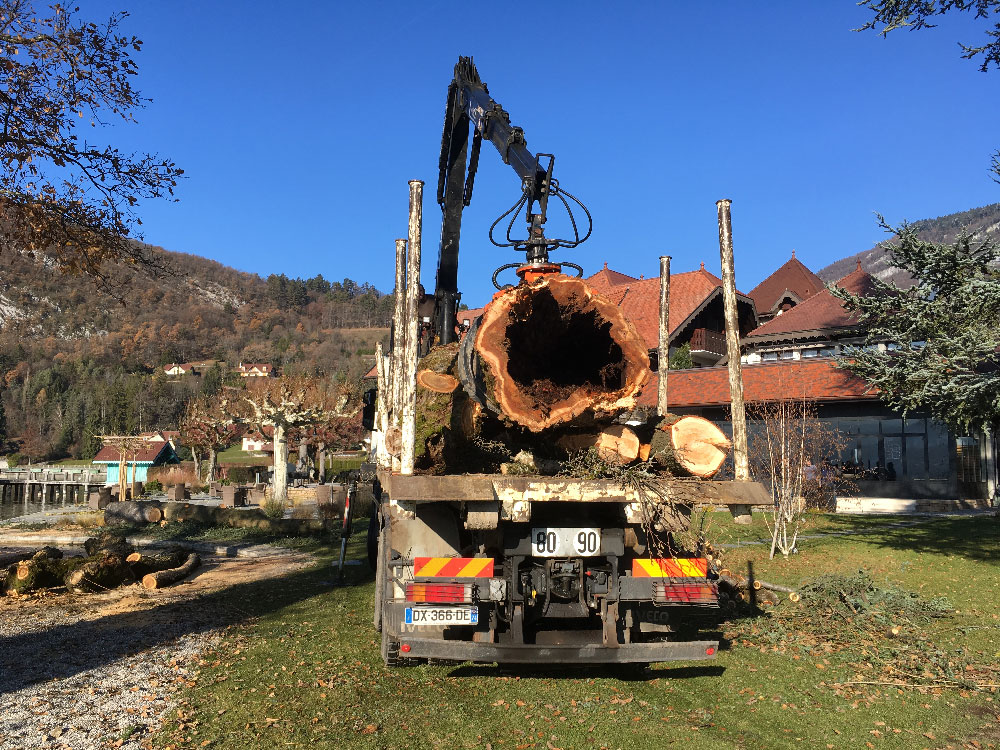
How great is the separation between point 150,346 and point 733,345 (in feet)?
516

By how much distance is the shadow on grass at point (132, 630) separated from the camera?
21.7ft

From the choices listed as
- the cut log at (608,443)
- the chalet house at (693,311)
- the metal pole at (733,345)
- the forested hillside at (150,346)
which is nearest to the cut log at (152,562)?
the cut log at (608,443)

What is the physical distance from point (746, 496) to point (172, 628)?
21.0 feet

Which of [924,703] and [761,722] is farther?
[924,703]

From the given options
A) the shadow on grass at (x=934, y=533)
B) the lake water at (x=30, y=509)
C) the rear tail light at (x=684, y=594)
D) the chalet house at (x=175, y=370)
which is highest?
the chalet house at (x=175, y=370)

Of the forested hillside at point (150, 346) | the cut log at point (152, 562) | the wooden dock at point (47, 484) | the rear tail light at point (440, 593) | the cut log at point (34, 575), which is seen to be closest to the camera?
the rear tail light at point (440, 593)

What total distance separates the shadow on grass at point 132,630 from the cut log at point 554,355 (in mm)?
4636

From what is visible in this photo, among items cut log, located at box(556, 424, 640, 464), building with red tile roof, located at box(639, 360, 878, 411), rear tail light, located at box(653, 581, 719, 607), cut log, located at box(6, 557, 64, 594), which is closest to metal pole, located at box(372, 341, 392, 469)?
cut log, located at box(556, 424, 640, 464)

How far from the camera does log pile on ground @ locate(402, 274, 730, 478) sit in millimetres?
5270

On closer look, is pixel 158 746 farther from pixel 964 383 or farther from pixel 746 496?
pixel 964 383

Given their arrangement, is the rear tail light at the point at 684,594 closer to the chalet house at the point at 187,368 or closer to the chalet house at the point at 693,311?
the chalet house at the point at 693,311

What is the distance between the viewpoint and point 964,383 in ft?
39.6

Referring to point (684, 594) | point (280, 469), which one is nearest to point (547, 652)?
point (684, 594)

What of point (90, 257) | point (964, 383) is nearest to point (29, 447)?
point (90, 257)
